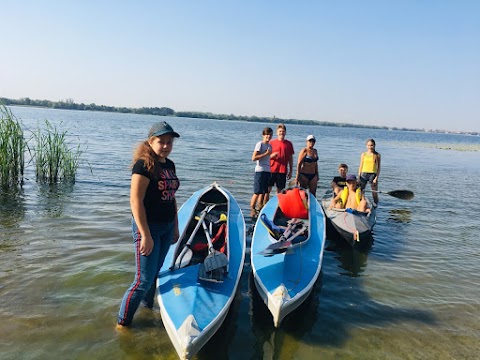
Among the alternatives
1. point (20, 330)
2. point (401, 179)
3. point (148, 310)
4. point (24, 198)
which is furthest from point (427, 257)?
point (401, 179)

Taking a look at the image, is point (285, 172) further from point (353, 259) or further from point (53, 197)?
point (53, 197)

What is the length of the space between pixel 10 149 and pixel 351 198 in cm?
830

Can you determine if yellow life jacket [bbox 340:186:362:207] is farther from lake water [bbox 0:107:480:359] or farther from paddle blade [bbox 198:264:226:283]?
paddle blade [bbox 198:264:226:283]

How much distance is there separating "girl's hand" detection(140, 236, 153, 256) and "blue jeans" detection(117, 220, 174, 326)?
12cm

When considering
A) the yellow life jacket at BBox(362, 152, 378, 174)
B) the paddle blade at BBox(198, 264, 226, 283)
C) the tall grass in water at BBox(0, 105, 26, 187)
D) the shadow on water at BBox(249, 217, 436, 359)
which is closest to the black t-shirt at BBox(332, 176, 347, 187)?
the yellow life jacket at BBox(362, 152, 378, 174)

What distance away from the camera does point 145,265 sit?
3457 mm

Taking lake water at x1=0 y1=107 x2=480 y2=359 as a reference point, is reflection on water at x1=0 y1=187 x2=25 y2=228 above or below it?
above

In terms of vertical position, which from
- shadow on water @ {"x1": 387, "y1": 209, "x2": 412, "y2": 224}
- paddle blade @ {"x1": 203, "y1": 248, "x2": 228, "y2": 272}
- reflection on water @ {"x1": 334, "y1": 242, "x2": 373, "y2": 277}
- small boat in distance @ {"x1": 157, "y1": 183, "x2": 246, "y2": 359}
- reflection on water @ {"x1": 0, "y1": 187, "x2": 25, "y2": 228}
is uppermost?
paddle blade @ {"x1": 203, "y1": 248, "x2": 228, "y2": 272}

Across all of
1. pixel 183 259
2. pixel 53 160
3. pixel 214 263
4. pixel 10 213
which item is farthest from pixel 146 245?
pixel 53 160

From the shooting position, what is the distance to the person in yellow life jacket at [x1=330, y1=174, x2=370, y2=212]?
7.18 m

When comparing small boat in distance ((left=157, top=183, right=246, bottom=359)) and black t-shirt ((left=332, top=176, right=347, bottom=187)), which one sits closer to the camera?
small boat in distance ((left=157, top=183, right=246, bottom=359))

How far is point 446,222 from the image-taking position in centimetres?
952

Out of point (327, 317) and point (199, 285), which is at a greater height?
point (199, 285)

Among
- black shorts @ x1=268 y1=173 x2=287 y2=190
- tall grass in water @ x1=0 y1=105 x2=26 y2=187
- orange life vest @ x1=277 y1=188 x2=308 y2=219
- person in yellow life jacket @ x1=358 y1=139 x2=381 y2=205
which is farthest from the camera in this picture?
person in yellow life jacket @ x1=358 y1=139 x2=381 y2=205
